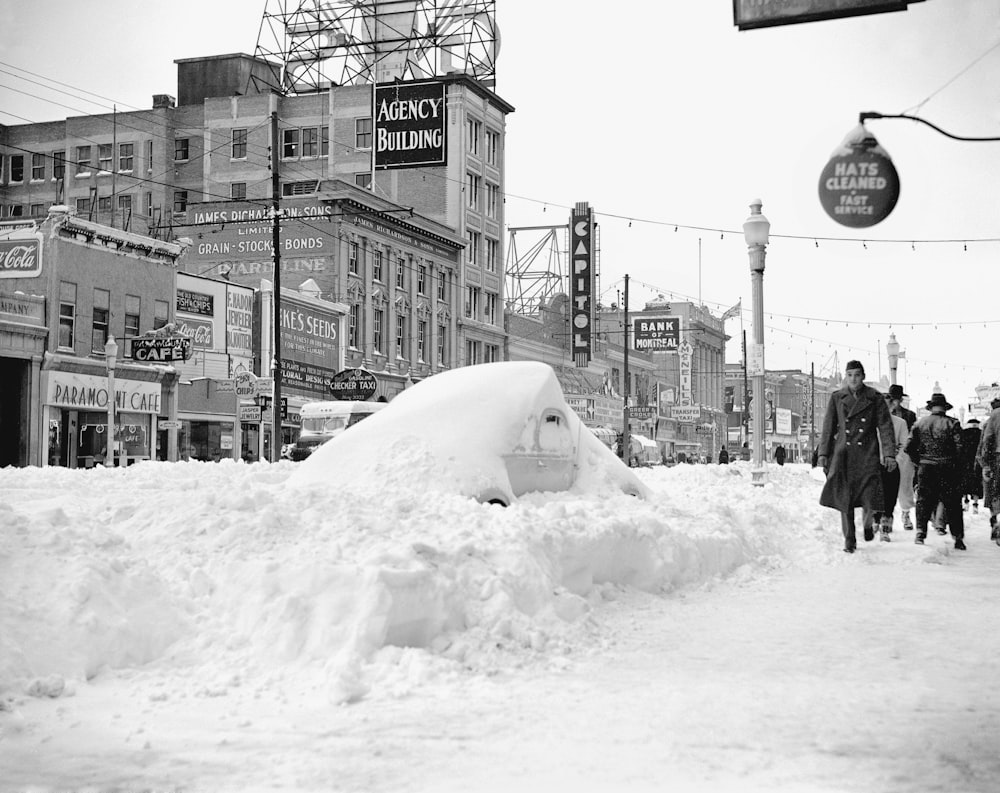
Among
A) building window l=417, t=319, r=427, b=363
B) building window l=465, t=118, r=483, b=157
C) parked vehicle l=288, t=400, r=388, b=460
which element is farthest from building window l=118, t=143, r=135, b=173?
parked vehicle l=288, t=400, r=388, b=460

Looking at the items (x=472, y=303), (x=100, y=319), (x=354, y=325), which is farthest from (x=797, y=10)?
(x=472, y=303)

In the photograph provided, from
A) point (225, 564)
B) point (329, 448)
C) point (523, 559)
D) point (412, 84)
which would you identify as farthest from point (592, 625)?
point (412, 84)

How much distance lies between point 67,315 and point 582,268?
32.5m

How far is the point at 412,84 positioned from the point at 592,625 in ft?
99.4

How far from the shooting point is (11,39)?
8281 millimetres

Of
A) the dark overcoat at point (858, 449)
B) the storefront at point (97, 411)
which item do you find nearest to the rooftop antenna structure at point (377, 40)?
the storefront at point (97, 411)

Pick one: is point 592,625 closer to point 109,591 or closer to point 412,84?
point 109,591

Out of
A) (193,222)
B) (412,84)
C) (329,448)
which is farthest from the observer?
(193,222)

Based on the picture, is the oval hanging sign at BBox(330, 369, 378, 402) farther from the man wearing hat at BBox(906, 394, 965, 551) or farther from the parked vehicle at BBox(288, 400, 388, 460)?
the man wearing hat at BBox(906, 394, 965, 551)

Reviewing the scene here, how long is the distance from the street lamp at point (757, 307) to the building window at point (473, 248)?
132 ft

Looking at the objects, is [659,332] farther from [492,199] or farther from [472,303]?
[492,199]

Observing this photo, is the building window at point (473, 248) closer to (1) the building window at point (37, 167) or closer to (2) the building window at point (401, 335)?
(2) the building window at point (401, 335)

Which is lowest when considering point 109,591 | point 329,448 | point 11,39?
point 109,591

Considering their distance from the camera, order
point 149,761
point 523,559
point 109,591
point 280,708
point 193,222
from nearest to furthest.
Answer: point 149,761, point 280,708, point 109,591, point 523,559, point 193,222
